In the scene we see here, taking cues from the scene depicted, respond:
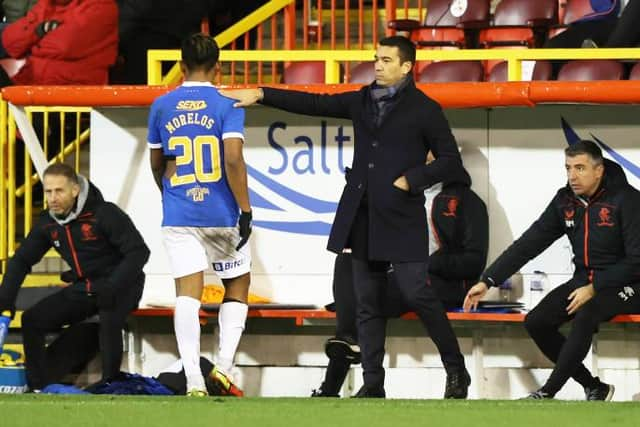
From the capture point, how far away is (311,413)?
7574 millimetres

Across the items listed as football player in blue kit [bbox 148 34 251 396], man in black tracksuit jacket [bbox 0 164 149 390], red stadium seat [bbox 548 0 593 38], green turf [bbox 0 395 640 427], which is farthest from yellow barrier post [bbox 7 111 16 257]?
green turf [bbox 0 395 640 427]

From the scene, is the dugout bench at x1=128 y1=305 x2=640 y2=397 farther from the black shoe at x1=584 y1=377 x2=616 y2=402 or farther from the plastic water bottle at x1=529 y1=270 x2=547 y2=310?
the black shoe at x1=584 y1=377 x2=616 y2=402

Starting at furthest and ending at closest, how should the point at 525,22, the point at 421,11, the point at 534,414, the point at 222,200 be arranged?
the point at 421,11
the point at 525,22
the point at 222,200
the point at 534,414

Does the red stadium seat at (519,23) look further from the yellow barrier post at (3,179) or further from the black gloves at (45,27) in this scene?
the yellow barrier post at (3,179)

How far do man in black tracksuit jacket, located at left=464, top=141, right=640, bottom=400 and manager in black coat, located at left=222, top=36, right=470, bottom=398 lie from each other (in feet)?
3.18

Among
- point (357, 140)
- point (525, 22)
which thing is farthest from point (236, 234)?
point (525, 22)

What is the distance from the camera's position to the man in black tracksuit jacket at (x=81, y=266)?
35.1 feet

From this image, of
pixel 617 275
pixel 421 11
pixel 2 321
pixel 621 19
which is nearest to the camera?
pixel 617 275

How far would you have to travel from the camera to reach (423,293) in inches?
360

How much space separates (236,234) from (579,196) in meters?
2.17

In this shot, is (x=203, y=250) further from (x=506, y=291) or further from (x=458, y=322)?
(x=506, y=291)

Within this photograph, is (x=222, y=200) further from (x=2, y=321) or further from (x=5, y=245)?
(x=5, y=245)

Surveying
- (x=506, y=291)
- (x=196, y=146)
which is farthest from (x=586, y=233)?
(x=196, y=146)

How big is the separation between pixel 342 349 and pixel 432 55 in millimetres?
2051
